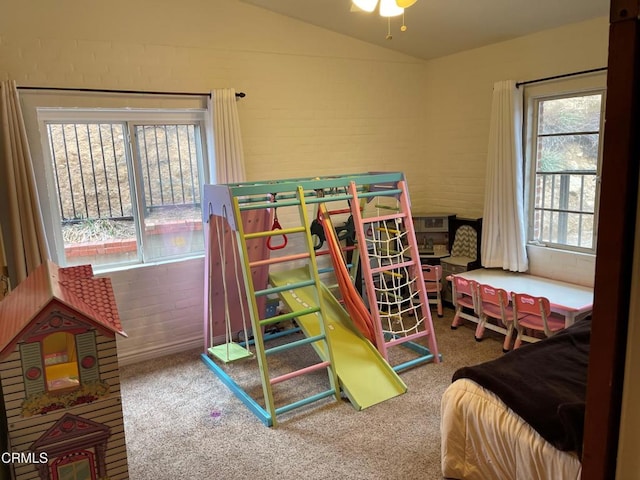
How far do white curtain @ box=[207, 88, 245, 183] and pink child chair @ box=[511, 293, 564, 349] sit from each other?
2.43 meters

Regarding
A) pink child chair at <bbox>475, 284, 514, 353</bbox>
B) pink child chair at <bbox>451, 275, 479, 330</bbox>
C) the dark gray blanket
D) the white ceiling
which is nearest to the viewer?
the dark gray blanket

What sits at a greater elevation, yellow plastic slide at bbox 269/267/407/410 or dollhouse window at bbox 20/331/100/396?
dollhouse window at bbox 20/331/100/396

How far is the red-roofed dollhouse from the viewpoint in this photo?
54.3 inches

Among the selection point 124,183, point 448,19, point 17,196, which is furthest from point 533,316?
point 17,196

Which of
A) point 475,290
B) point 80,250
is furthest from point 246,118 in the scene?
point 475,290

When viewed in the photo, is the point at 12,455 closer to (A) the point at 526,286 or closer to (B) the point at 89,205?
(B) the point at 89,205

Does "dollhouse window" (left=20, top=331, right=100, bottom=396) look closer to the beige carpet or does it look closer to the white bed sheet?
the beige carpet

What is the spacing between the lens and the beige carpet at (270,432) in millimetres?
2449

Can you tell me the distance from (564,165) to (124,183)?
3.69 m

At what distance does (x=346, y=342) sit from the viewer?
11.4 ft

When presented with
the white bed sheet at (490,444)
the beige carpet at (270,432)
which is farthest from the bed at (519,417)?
the beige carpet at (270,432)

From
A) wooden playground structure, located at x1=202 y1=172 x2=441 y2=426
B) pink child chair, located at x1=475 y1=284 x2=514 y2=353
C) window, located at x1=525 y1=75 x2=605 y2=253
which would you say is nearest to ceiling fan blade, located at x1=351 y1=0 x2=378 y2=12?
wooden playground structure, located at x1=202 y1=172 x2=441 y2=426

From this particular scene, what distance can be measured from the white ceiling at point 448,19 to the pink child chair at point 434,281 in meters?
2.11

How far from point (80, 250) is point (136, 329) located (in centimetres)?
76
